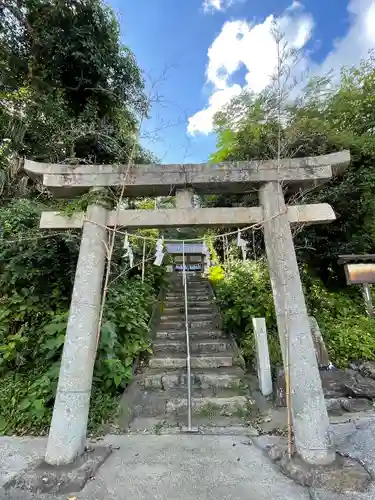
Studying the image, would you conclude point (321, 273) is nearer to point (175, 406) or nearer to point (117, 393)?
point (175, 406)

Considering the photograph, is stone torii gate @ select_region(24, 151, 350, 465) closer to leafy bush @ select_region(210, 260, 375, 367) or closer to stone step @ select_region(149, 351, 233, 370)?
leafy bush @ select_region(210, 260, 375, 367)

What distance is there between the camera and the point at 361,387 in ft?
14.4

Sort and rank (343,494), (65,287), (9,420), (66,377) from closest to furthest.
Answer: (343,494) < (66,377) < (9,420) < (65,287)

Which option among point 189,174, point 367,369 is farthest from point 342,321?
point 189,174

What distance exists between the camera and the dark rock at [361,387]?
4.29 m

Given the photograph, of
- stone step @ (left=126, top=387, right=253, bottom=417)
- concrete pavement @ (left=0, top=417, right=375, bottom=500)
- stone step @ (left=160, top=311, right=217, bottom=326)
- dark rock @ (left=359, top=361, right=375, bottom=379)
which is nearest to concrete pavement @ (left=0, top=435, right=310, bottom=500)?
concrete pavement @ (left=0, top=417, right=375, bottom=500)

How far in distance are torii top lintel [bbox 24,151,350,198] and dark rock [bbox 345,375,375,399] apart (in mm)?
3181

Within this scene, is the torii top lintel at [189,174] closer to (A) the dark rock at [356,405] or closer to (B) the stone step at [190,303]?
(A) the dark rock at [356,405]

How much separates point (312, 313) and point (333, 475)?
375cm

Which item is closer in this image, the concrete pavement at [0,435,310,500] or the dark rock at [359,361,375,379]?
the concrete pavement at [0,435,310,500]

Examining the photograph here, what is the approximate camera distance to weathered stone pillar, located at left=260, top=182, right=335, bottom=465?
2.74 metres

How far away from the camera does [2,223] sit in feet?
17.1

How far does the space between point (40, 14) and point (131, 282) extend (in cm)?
819

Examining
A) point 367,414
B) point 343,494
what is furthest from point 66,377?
point 367,414
